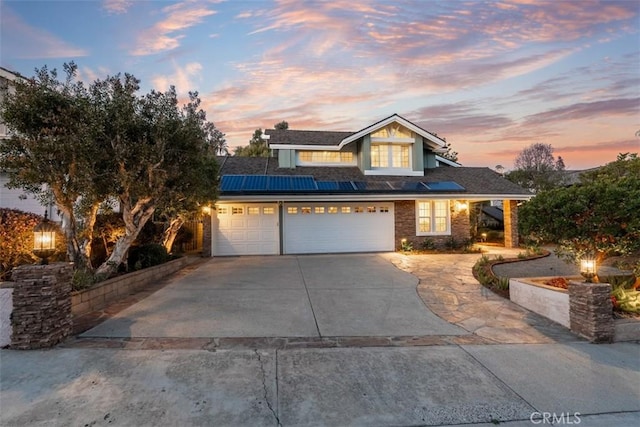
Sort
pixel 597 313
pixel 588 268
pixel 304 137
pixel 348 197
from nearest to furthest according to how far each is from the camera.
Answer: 1. pixel 597 313
2. pixel 588 268
3. pixel 348 197
4. pixel 304 137

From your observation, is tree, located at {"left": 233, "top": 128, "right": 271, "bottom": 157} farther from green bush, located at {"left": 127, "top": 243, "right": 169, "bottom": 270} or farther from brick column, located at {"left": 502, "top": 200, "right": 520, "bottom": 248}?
brick column, located at {"left": 502, "top": 200, "right": 520, "bottom": 248}

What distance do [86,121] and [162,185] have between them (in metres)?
1.77

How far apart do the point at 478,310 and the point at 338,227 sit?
25.5ft

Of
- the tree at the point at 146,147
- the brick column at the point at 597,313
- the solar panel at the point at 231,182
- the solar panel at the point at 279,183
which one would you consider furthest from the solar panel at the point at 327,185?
the brick column at the point at 597,313

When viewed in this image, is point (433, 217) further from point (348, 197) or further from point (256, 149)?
point (256, 149)

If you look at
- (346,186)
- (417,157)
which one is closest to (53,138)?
(346,186)

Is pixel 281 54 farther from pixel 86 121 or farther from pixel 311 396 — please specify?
pixel 311 396

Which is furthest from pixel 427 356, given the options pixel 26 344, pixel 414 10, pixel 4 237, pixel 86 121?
pixel 414 10

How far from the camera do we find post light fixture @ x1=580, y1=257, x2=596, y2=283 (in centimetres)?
478

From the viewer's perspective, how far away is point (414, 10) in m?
8.84

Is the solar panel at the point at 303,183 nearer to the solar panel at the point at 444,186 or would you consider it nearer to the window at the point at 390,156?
the window at the point at 390,156

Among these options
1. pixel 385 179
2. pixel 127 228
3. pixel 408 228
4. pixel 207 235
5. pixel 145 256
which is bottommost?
pixel 145 256

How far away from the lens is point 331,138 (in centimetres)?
1623

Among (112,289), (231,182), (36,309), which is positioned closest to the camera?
(36,309)
